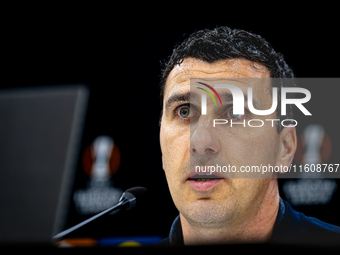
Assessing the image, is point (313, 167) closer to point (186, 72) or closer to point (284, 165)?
point (284, 165)

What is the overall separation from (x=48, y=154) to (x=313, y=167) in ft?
5.52

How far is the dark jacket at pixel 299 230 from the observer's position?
2.10 meters

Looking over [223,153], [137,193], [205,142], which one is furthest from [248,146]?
[137,193]

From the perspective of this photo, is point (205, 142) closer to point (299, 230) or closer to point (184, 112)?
point (184, 112)

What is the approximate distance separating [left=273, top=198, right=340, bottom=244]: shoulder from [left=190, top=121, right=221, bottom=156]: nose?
A: 60 centimetres

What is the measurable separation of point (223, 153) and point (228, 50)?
68cm

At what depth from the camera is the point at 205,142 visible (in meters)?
2.10

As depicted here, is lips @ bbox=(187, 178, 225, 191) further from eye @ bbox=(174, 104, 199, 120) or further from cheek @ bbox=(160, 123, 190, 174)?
eye @ bbox=(174, 104, 199, 120)

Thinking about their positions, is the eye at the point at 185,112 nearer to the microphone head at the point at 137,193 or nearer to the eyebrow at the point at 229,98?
the eyebrow at the point at 229,98

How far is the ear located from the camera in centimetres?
217

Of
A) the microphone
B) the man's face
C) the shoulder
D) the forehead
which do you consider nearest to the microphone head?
the microphone

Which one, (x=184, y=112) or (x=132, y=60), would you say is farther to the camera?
(x=132, y=60)

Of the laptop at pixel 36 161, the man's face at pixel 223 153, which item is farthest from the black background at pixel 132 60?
the laptop at pixel 36 161

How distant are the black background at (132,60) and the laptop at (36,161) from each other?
0.28m
